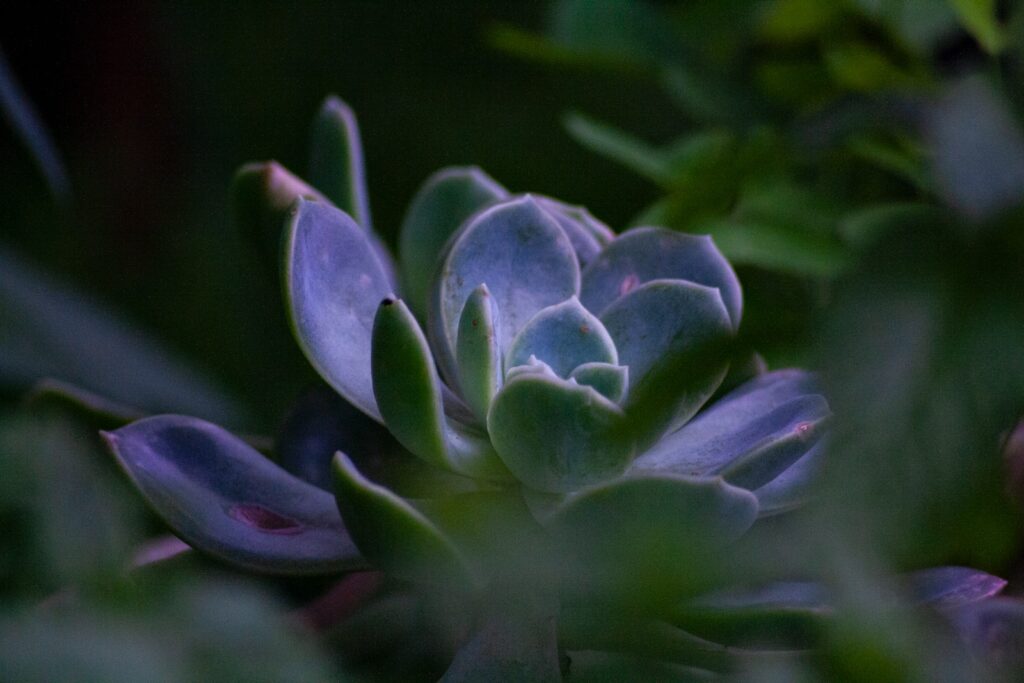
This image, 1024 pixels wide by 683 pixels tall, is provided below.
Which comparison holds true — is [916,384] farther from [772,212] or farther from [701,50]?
[701,50]

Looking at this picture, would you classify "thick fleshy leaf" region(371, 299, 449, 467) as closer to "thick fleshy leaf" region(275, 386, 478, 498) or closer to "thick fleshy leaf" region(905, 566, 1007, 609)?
"thick fleshy leaf" region(275, 386, 478, 498)

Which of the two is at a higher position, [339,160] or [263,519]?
[339,160]

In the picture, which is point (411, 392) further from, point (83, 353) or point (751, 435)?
point (83, 353)

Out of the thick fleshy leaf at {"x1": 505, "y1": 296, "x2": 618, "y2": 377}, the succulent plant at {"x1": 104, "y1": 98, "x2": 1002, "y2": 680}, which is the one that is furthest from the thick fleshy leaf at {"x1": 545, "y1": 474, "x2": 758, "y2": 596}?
the thick fleshy leaf at {"x1": 505, "y1": 296, "x2": 618, "y2": 377}

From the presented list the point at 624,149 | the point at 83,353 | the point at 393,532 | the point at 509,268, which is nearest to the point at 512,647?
the point at 393,532

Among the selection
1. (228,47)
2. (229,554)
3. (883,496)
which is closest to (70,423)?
(229,554)

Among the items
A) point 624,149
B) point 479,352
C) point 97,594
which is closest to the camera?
point 97,594

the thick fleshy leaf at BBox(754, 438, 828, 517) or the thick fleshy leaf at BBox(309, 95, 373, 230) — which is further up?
the thick fleshy leaf at BBox(309, 95, 373, 230)
